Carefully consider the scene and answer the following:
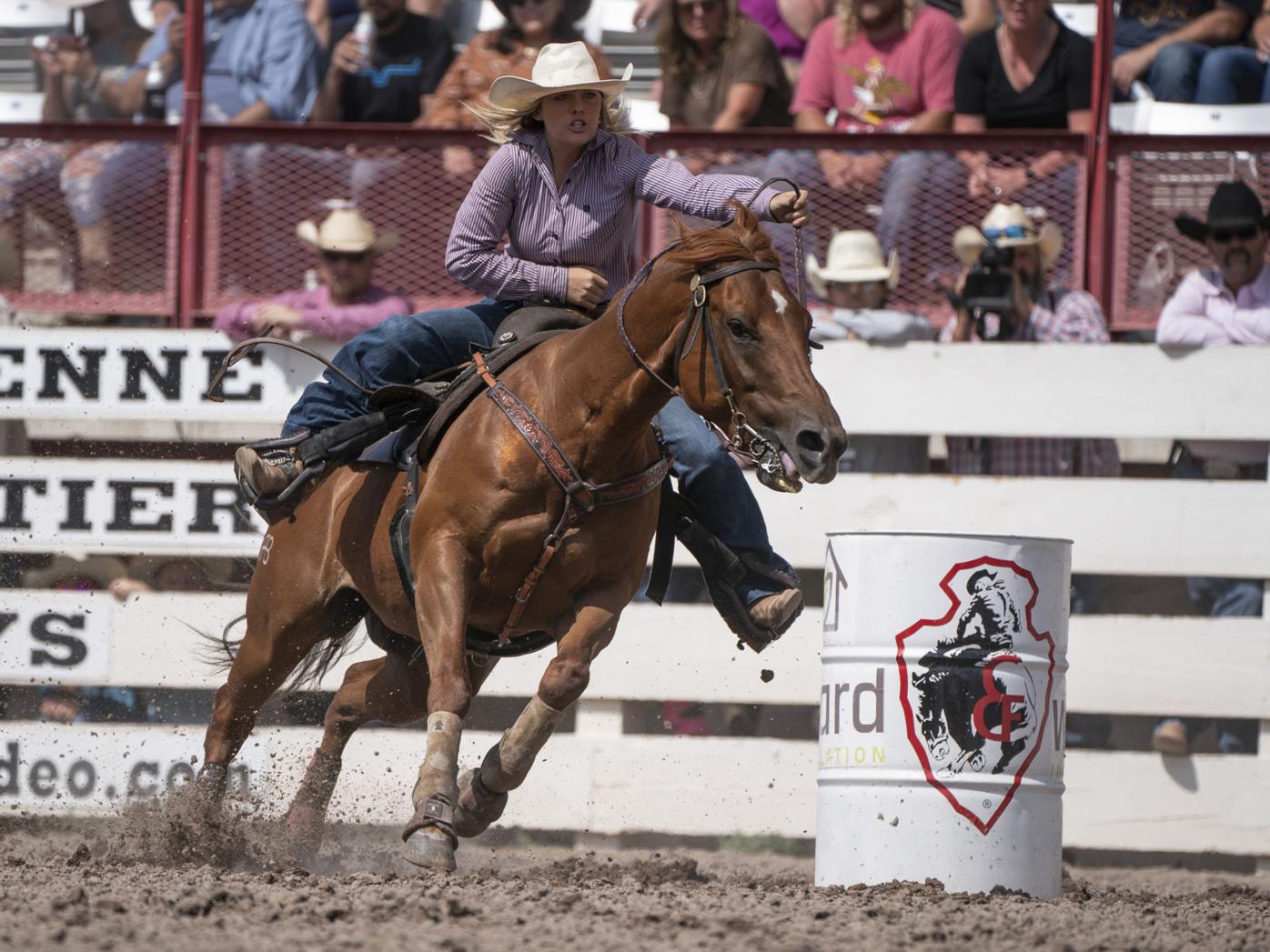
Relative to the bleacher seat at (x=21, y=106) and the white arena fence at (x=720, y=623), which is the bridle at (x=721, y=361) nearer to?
the white arena fence at (x=720, y=623)

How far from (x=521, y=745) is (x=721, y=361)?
4.11 ft

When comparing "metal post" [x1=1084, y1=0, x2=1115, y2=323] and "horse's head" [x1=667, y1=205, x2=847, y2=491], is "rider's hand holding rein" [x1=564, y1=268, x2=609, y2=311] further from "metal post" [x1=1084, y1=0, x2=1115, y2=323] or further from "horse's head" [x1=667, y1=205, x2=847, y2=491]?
"metal post" [x1=1084, y1=0, x2=1115, y2=323]

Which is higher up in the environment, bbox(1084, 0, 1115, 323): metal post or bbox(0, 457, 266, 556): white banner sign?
bbox(1084, 0, 1115, 323): metal post

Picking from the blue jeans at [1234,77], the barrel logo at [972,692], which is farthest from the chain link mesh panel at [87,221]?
the blue jeans at [1234,77]

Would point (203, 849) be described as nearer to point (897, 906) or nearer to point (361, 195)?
point (897, 906)

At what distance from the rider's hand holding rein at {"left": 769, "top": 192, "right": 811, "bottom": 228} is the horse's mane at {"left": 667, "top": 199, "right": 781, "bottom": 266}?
8.4 inches

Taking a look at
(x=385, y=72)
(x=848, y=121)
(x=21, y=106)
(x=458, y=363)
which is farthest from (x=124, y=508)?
(x=848, y=121)

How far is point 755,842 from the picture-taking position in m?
7.43

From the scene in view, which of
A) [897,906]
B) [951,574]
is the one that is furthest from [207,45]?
[897,906]

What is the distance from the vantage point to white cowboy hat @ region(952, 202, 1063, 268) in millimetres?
7391

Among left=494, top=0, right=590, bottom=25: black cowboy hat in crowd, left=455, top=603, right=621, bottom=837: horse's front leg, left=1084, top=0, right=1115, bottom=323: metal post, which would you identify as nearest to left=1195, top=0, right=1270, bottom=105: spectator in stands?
left=1084, top=0, right=1115, bottom=323: metal post

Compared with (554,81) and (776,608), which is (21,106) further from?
(776,608)

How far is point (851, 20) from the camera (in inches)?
316

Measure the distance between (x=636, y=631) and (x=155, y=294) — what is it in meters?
2.59
